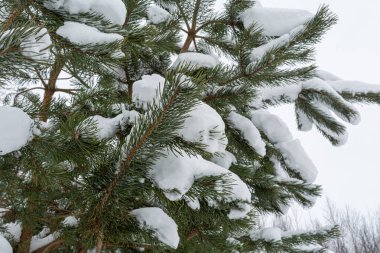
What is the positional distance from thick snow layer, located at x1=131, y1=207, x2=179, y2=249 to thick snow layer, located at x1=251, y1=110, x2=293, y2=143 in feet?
4.39

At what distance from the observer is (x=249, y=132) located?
208cm

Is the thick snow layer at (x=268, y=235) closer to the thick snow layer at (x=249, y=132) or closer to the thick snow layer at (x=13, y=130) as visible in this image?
the thick snow layer at (x=249, y=132)

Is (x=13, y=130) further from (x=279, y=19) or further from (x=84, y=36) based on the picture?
(x=279, y=19)

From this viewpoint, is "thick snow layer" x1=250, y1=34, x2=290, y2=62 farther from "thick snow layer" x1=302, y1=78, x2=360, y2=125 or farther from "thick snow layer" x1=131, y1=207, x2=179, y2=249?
"thick snow layer" x1=131, y1=207, x2=179, y2=249

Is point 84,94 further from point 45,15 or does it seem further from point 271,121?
point 271,121

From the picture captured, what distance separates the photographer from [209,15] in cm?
321

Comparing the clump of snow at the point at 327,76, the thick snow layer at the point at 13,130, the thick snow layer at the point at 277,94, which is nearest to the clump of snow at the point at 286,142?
the thick snow layer at the point at 277,94

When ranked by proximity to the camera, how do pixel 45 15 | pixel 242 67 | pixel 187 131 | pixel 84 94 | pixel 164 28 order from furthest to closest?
pixel 164 28
pixel 84 94
pixel 242 67
pixel 45 15
pixel 187 131

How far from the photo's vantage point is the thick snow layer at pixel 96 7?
1436 millimetres

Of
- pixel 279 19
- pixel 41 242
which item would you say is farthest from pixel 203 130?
pixel 41 242

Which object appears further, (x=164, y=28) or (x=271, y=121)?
(x=164, y=28)

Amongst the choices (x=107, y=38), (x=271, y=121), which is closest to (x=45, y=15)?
(x=107, y=38)

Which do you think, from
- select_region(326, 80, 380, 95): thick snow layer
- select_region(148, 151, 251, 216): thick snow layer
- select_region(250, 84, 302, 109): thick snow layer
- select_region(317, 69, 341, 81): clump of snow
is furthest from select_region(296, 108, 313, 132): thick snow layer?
select_region(148, 151, 251, 216): thick snow layer

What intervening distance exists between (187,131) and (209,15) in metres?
2.39
